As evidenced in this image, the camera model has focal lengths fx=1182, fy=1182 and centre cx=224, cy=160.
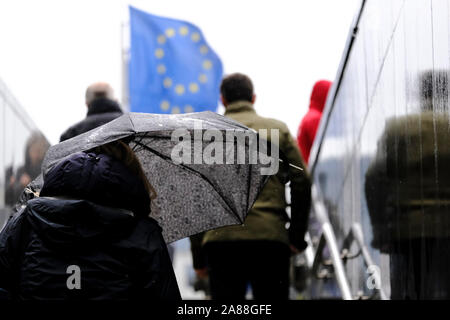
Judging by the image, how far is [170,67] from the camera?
20.1 meters

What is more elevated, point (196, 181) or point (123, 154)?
point (123, 154)

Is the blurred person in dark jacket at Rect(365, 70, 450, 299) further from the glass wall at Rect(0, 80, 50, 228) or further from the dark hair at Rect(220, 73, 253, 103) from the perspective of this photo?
the glass wall at Rect(0, 80, 50, 228)

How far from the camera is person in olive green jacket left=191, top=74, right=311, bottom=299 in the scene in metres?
7.47

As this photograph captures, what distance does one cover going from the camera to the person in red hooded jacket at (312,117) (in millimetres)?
12258

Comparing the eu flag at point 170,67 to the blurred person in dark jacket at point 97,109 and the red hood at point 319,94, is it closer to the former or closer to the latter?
the red hood at point 319,94

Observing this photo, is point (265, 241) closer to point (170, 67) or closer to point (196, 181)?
point (196, 181)

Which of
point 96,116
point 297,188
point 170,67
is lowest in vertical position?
point 297,188

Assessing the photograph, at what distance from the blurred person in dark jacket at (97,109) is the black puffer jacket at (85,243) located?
2.66m

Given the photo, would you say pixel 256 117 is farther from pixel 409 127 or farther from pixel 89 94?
pixel 409 127

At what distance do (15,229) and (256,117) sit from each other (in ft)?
10.4

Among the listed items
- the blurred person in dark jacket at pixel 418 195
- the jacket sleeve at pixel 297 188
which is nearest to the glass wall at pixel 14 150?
the jacket sleeve at pixel 297 188

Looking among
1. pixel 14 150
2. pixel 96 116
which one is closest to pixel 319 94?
pixel 14 150

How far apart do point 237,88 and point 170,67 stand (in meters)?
12.2
